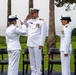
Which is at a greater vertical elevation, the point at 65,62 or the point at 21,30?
the point at 21,30

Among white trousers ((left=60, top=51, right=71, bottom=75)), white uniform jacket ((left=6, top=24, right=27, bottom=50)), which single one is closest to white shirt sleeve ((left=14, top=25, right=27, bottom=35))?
Answer: white uniform jacket ((left=6, top=24, right=27, bottom=50))

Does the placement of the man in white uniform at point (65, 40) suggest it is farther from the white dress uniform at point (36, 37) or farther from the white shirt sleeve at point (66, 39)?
the white dress uniform at point (36, 37)

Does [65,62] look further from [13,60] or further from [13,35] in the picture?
[13,35]

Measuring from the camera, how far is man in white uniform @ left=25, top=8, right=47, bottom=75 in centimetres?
980

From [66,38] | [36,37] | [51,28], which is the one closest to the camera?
[66,38]

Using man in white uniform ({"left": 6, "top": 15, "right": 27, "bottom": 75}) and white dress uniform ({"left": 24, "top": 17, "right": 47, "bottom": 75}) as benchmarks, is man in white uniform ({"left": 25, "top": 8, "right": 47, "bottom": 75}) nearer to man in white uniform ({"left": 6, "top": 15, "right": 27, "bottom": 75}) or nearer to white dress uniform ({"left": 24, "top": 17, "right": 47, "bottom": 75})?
white dress uniform ({"left": 24, "top": 17, "right": 47, "bottom": 75})

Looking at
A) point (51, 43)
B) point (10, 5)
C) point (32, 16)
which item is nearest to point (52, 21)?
point (51, 43)

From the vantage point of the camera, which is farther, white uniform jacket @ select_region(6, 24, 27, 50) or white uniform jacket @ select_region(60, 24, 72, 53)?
white uniform jacket @ select_region(6, 24, 27, 50)

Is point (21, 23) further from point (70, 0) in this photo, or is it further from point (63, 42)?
point (70, 0)

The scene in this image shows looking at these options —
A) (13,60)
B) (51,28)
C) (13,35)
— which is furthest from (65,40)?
(51,28)

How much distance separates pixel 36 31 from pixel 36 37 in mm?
161

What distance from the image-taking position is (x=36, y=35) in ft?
32.4

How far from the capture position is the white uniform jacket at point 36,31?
32.2 ft

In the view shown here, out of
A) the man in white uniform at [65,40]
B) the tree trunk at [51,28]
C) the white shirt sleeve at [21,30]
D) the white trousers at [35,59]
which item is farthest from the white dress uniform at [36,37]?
the tree trunk at [51,28]
